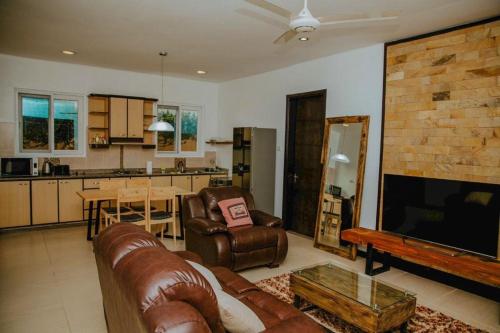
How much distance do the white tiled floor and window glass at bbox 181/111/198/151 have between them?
10.0ft

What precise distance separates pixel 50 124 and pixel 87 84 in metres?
0.97

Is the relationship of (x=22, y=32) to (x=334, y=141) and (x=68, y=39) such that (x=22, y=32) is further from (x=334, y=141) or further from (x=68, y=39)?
(x=334, y=141)

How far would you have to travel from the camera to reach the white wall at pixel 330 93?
4.54m

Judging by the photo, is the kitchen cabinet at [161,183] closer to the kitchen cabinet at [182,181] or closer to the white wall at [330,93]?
the kitchen cabinet at [182,181]

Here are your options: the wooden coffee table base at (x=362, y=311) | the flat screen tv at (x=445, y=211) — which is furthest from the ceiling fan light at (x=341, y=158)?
the wooden coffee table base at (x=362, y=311)

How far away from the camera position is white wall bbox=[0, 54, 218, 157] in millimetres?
5637

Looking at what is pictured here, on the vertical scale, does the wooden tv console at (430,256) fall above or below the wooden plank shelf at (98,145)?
below

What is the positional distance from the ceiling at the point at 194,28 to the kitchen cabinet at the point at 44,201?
2.09 meters

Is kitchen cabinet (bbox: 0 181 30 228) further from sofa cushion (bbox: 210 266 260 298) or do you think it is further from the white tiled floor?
sofa cushion (bbox: 210 266 260 298)

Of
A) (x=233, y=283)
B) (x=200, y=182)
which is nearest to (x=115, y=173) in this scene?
(x=200, y=182)

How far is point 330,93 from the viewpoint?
5125 mm

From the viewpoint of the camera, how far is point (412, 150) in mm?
4121

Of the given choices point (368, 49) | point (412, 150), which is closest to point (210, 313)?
point (412, 150)

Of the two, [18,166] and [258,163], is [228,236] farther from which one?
[18,166]
